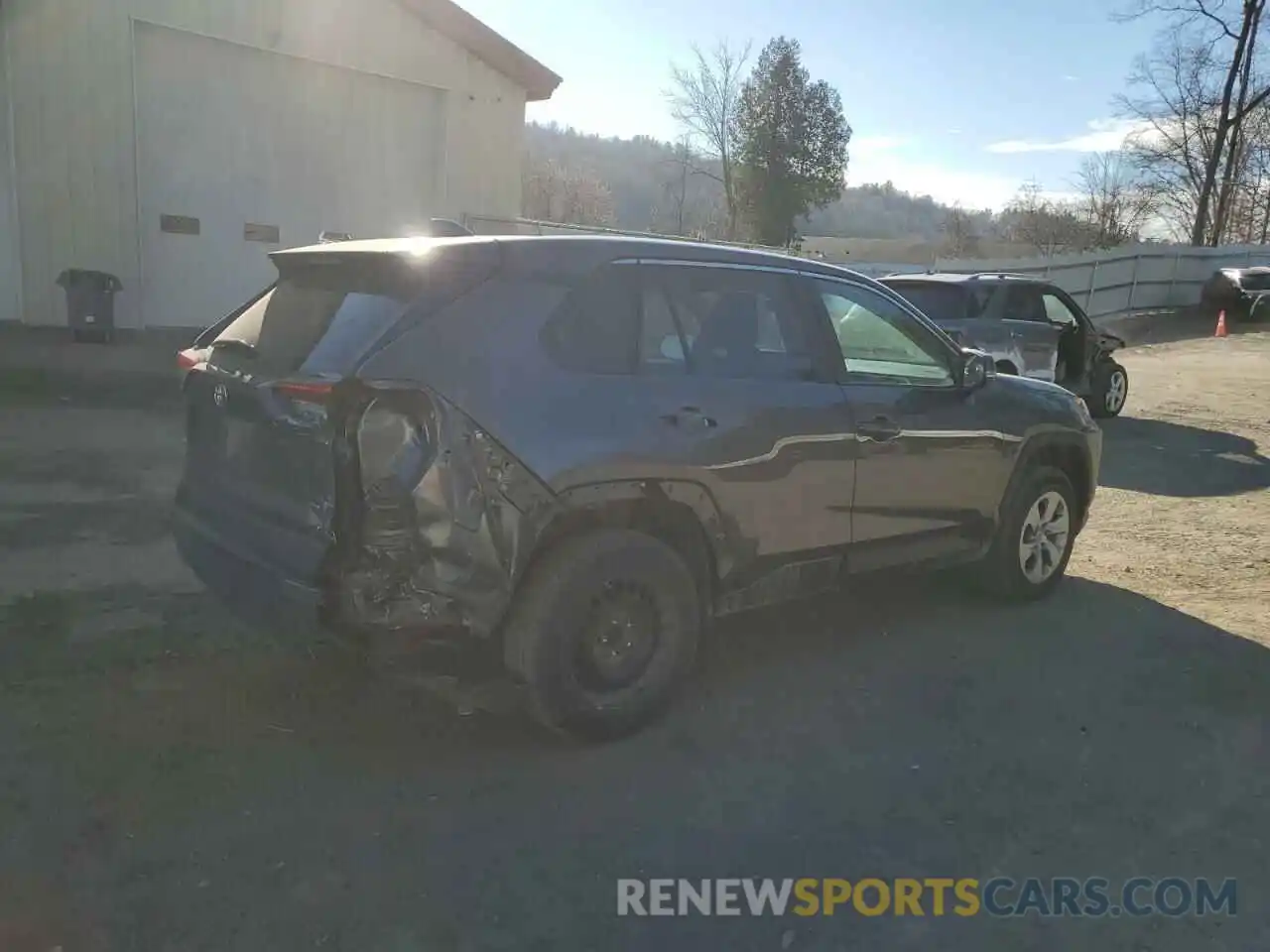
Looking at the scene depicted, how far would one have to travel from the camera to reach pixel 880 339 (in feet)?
15.4

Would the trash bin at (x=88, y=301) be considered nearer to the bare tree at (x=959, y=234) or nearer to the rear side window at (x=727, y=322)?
the rear side window at (x=727, y=322)

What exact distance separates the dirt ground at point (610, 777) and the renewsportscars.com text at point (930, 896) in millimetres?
48

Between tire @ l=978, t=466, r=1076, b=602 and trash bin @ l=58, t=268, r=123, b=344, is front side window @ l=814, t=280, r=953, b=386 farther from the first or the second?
trash bin @ l=58, t=268, r=123, b=344

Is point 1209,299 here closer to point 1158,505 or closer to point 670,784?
point 1158,505

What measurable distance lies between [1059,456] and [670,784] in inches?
128

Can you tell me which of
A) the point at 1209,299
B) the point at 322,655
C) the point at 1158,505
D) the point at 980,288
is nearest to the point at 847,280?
the point at 322,655

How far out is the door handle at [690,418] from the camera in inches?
144

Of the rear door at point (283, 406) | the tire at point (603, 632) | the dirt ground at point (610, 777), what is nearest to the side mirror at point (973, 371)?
the dirt ground at point (610, 777)

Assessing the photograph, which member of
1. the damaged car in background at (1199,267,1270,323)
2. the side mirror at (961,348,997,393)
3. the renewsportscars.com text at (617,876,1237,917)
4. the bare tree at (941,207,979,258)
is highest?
the bare tree at (941,207,979,258)

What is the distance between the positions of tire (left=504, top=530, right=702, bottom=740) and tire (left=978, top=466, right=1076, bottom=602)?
7.24ft

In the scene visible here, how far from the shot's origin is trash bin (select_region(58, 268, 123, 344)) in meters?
11.2

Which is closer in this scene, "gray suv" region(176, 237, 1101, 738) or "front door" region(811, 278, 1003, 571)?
"gray suv" region(176, 237, 1101, 738)

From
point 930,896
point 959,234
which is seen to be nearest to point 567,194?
point 959,234

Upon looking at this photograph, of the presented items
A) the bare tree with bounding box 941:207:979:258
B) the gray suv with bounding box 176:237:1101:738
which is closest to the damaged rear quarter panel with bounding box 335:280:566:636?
the gray suv with bounding box 176:237:1101:738
